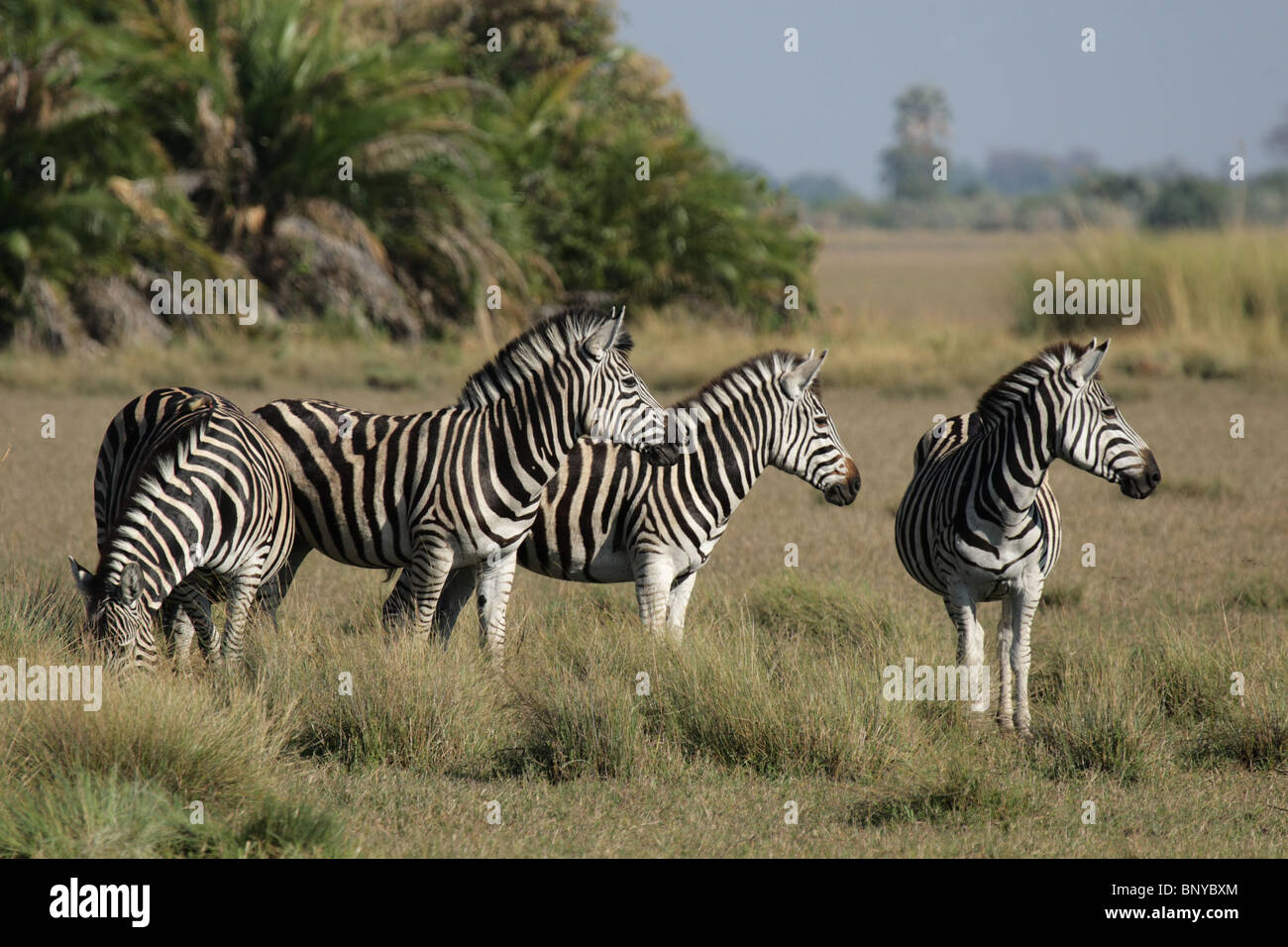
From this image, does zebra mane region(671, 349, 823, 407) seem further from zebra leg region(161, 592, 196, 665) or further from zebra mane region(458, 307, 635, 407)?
zebra leg region(161, 592, 196, 665)

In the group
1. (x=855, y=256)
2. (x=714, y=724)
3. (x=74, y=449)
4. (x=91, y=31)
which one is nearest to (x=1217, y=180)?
(x=855, y=256)

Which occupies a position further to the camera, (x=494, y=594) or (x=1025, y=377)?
(x=494, y=594)

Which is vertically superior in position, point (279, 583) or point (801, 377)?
point (801, 377)

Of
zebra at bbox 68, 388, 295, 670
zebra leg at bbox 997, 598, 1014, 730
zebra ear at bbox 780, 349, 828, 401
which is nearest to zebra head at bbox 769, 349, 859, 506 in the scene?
zebra ear at bbox 780, 349, 828, 401

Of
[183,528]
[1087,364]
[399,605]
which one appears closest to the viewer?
[183,528]


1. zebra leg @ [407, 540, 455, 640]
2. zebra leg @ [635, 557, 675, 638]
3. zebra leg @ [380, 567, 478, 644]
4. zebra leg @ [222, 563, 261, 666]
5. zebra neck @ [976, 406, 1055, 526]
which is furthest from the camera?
zebra leg @ [380, 567, 478, 644]

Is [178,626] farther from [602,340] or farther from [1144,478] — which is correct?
[1144,478]

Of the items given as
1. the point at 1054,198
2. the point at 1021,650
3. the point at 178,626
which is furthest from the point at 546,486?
the point at 1054,198

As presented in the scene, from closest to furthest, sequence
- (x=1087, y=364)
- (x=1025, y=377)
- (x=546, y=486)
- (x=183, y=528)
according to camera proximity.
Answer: (x=183, y=528) → (x=1087, y=364) → (x=1025, y=377) → (x=546, y=486)

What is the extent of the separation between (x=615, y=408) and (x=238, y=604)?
2.04 metres

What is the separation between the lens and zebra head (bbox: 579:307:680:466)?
6984 millimetres

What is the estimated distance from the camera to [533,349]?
23.4ft

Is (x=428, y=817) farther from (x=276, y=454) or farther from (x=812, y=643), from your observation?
(x=812, y=643)

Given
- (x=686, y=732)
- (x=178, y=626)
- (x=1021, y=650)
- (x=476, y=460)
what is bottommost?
(x=686, y=732)
